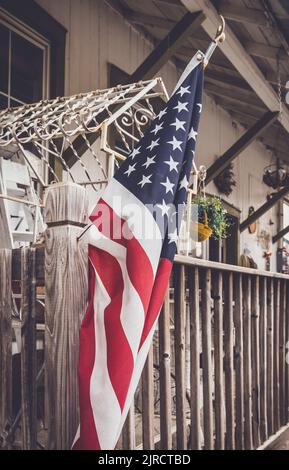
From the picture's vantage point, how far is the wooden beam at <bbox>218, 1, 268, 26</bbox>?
4.73 meters

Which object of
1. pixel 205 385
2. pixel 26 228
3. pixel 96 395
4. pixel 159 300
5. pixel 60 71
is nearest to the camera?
pixel 96 395

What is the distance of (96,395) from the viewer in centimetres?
191

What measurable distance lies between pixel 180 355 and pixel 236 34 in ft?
13.7

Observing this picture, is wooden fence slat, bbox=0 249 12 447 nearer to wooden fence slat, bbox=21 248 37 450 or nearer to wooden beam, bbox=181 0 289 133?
wooden fence slat, bbox=21 248 37 450

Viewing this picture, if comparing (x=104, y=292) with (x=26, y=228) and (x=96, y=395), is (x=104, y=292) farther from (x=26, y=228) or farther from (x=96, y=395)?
(x=26, y=228)

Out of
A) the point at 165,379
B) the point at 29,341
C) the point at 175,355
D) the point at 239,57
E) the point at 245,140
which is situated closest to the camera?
the point at 29,341

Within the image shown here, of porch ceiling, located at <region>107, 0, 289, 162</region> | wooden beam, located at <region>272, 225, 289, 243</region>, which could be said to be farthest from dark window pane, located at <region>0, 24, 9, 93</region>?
wooden beam, located at <region>272, 225, 289, 243</region>

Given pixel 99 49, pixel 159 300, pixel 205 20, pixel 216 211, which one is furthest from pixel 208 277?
pixel 99 49

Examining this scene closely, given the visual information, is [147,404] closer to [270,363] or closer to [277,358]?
[270,363]

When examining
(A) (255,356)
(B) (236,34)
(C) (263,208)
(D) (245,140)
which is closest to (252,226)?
(C) (263,208)

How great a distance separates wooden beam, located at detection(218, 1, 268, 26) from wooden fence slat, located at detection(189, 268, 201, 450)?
300cm

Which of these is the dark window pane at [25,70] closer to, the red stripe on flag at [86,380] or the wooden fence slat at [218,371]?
the wooden fence slat at [218,371]

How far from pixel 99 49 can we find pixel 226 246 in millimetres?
4886

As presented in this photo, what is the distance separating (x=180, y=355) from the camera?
2.59 meters
